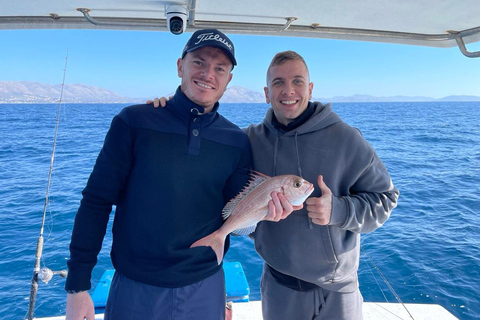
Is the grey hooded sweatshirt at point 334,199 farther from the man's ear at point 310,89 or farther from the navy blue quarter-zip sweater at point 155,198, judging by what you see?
the navy blue quarter-zip sweater at point 155,198

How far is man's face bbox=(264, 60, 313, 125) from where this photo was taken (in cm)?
250

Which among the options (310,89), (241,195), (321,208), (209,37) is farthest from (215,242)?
(310,89)

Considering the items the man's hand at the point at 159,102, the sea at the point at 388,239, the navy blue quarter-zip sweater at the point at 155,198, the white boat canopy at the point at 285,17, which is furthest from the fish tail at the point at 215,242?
the sea at the point at 388,239

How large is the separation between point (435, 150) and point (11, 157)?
96.8ft

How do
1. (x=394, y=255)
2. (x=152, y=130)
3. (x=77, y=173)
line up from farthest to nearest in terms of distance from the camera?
(x=77, y=173) < (x=394, y=255) < (x=152, y=130)

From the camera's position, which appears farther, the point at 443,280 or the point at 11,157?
the point at 11,157

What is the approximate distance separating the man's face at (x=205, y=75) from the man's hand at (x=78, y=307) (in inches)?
61.0

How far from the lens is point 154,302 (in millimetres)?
1980

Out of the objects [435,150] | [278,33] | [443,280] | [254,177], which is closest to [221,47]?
[254,177]

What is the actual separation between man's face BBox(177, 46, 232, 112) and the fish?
0.72m

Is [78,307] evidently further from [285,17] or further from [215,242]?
[285,17]

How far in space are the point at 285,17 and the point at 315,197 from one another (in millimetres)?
1834

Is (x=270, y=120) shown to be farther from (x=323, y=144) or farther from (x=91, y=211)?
(x=91, y=211)

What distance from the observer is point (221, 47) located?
2.21 meters
